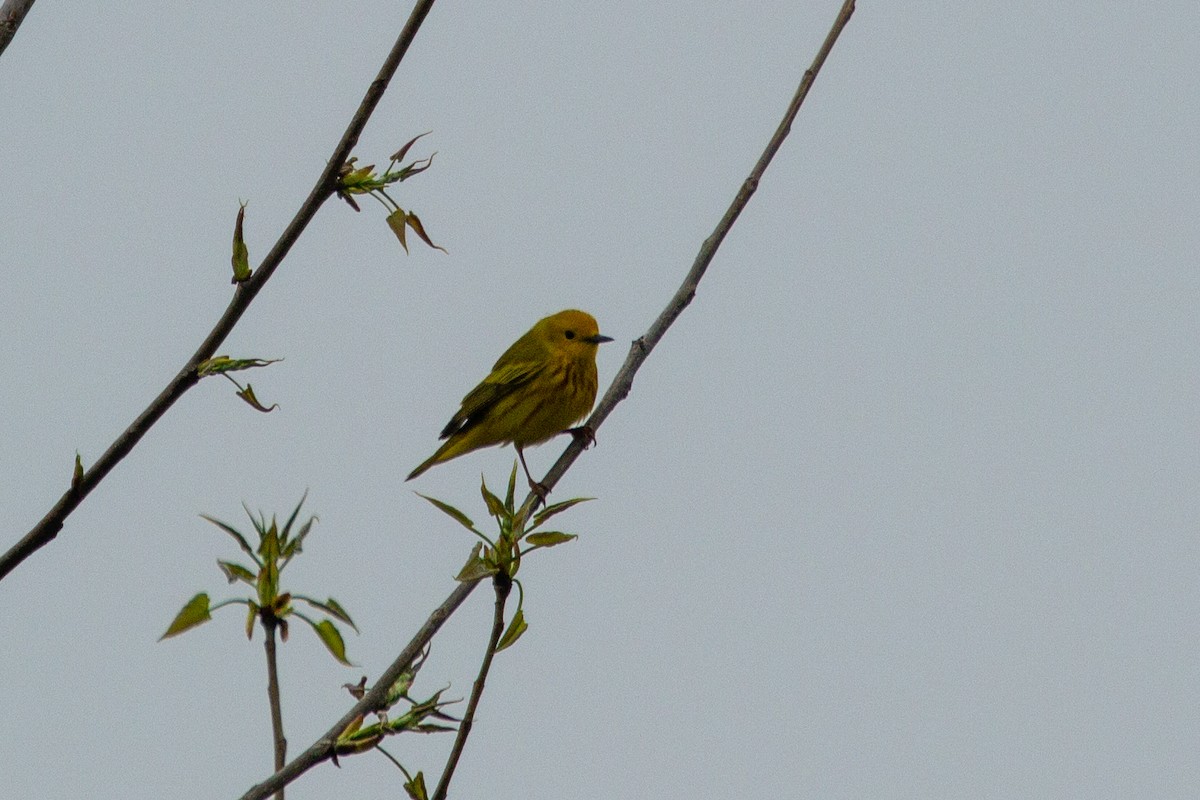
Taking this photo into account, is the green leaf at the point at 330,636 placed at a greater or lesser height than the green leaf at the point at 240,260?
lesser

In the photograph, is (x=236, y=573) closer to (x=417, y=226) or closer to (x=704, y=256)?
(x=417, y=226)

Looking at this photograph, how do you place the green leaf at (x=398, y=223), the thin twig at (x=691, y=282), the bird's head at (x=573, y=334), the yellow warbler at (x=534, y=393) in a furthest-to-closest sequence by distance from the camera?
the bird's head at (x=573, y=334), the yellow warbler at (x=534, y=393), the thin twig at (x=691, y=282), the green leaf at (x=398, y=223)

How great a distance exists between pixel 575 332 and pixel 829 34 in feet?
17.9

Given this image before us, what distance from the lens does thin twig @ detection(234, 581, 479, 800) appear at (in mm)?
2184

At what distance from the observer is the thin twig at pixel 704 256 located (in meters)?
3.74

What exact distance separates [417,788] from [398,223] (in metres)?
1.17

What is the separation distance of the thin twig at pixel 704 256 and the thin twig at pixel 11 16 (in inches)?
75.2

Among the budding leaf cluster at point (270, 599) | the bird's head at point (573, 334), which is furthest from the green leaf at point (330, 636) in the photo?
the bird's head at point (573, 334)

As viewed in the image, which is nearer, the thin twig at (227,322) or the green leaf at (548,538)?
the thin twig at (227,322)

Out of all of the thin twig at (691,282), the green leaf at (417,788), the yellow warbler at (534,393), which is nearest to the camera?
the green leaf at (417,788)

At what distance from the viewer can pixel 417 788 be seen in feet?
8.11

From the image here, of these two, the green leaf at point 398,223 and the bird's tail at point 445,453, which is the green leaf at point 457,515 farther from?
the bird's tail at point 445,453

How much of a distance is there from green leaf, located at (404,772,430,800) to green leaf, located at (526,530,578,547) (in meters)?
0.49

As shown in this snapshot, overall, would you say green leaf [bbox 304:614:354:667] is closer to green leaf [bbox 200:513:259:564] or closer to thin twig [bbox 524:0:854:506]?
green leaf [bbox 200:513:259:564]
